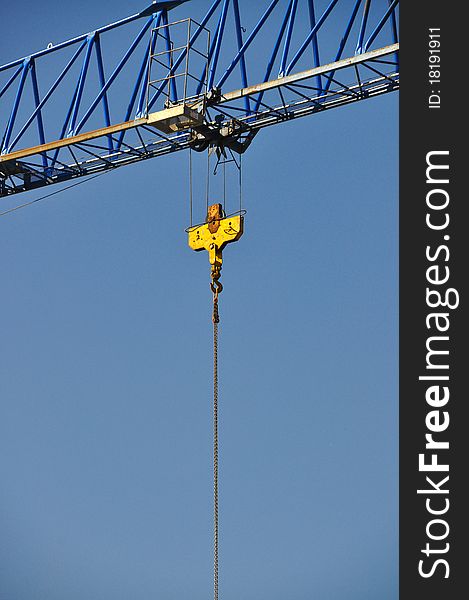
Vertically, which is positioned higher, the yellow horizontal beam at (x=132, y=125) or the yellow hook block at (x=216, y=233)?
the yellow horizontal beam at (x=132, y=125)

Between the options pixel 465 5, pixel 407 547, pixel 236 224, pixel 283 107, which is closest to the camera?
pixel 407 547

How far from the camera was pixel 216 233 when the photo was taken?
3878 centimetres

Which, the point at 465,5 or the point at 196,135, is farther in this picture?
the point at 196,135

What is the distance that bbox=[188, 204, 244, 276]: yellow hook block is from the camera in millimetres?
38469

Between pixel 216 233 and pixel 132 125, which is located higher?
pixel 132 125

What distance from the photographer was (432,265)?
3023cm

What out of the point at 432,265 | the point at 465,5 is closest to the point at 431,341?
the point at 432,265

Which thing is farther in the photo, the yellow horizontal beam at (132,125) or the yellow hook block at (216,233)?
the yellow horizontal beam at (132,125)

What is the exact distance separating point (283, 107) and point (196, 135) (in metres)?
2.43

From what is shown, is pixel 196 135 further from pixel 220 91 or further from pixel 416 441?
pixel 416 441

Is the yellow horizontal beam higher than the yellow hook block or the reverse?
higher

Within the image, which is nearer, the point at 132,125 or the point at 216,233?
the point at 216,233

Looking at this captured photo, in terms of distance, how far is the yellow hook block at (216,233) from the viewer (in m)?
38.5

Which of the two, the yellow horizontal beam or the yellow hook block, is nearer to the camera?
the yellow hook block
